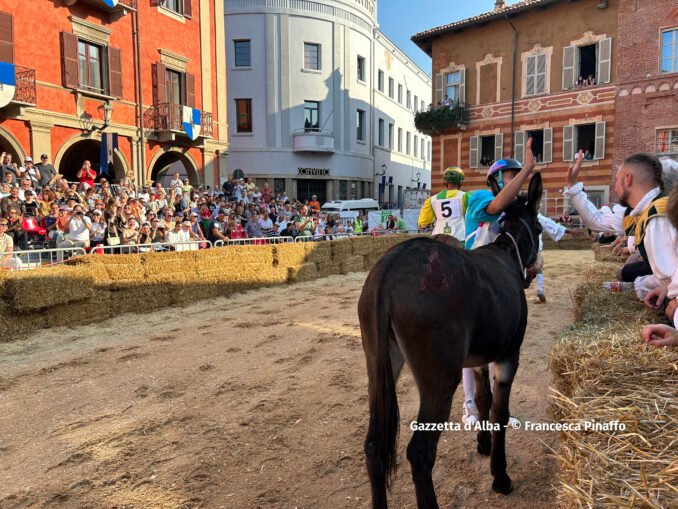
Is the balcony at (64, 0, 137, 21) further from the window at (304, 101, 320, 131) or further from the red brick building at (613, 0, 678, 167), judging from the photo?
the red brick building at (613, 0, 678, 167)

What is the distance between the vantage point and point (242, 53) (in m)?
32.5

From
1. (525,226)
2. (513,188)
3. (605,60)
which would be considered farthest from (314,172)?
(513,188)

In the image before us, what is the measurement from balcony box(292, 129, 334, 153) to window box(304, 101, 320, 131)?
794 millimetres

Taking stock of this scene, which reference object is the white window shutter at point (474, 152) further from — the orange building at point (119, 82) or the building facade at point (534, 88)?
the orange building at point (119, 82)

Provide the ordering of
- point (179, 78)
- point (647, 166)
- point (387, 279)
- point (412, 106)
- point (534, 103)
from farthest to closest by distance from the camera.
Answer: point (412, 106)
point (534, 103)
point (179, 78)
point (647, 166)
point (387, 279)

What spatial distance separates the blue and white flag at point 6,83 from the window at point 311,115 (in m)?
21.3

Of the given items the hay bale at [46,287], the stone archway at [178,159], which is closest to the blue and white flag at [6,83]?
the stone archway at [178,159]

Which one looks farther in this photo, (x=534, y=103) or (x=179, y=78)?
(x=534, y=103)

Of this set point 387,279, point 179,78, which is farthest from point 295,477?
point 179,78

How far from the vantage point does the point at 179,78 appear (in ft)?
70.4

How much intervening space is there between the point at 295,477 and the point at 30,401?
3265 millimetres

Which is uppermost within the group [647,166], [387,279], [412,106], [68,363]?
[412,106]

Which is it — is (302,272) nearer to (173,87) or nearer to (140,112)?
(140,112)

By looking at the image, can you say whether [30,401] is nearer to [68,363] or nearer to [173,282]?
[68,363]
